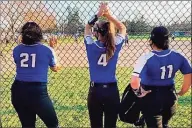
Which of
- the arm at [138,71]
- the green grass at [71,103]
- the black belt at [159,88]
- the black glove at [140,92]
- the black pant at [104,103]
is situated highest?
the arm at [138,71]

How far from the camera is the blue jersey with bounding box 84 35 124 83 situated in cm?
410

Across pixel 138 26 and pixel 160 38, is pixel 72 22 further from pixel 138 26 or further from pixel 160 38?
pixel 160 38

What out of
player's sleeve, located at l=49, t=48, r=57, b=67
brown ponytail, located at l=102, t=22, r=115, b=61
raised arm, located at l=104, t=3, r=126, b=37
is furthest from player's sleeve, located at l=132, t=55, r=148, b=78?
player's sleeve, located at l=49, t=48, r=57, b=67

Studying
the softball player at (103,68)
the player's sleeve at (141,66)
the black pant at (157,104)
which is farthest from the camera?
the softball player at (103,68)

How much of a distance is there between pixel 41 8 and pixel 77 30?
0.64m

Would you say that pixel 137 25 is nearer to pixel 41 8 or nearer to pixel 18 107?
pixel 41 8

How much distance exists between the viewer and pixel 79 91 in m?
7.86

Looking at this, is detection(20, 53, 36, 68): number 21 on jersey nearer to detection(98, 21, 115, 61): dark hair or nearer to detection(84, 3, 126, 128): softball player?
detection(84, 3, 126, 128): softball player

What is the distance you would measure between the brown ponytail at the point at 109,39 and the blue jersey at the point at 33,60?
0.63m

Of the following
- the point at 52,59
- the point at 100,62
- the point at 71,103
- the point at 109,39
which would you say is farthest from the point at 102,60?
the point at 71,103

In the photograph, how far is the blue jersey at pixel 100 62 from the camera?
4.10 m

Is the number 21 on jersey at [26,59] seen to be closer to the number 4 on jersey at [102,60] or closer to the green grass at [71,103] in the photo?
the number 4 on jersey at [102,60]

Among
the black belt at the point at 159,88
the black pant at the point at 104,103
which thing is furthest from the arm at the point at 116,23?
the black belt at the point at 159,88

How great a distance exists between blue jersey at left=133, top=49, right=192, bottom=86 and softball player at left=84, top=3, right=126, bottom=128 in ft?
1.22
